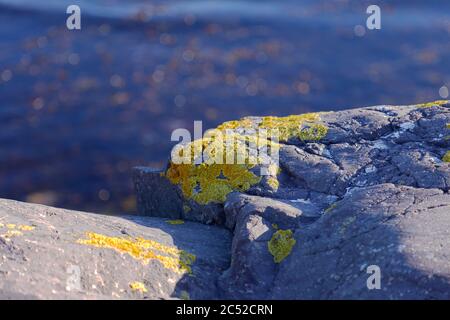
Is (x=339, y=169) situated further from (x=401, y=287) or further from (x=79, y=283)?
(x=79, y=283)

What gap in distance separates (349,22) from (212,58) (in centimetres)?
415

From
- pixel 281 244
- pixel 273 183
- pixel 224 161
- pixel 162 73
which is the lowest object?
pixel 281 244

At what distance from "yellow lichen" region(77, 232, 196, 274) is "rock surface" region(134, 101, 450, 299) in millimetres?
422

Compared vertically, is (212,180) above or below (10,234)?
above

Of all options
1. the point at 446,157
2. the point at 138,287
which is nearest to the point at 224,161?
the point at 138,287

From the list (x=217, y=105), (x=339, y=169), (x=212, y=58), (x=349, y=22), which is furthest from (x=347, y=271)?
(x=349, y=22)

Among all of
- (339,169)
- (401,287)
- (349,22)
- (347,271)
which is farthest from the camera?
(349,22)

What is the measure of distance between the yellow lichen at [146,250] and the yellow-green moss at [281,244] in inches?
29.5

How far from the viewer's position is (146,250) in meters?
5.57

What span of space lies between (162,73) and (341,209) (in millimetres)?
10397

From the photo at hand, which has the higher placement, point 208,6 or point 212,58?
point 208,6

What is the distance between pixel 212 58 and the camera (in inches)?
628

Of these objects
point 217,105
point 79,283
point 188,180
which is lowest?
point 79,283
